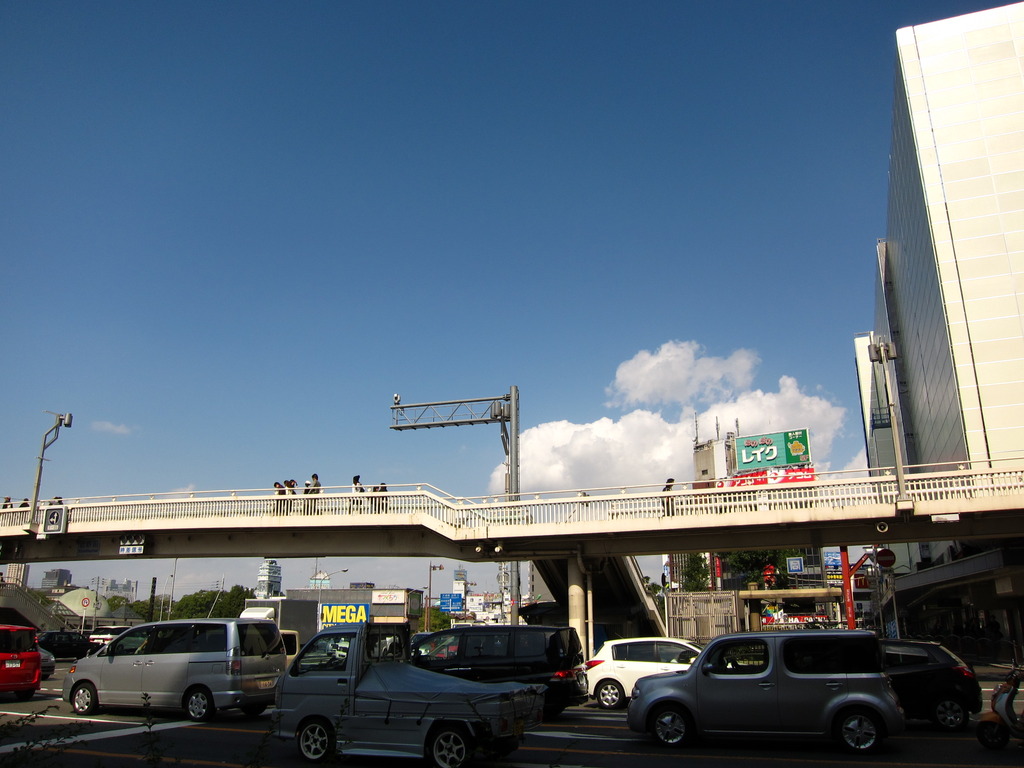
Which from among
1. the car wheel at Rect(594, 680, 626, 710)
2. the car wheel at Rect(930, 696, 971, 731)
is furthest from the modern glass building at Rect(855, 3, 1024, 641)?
the car wheel at Rect(594, 680, 626, 710)

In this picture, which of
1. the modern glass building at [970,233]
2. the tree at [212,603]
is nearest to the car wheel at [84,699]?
the modern glass building at [970,233]

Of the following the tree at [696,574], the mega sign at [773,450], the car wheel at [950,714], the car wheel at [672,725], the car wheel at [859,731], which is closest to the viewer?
the car wheel at [859,731]

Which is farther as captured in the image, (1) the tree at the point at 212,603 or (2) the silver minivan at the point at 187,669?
(1) the tree at the point at 212,603

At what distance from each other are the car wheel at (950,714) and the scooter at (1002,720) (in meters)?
2.23

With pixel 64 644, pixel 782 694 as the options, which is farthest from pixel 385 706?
pixel 64 644

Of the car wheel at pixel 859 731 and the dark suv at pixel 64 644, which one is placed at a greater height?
the dark suv at pixel 64 644

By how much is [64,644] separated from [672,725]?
3169 cm

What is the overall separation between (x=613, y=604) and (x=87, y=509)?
22275 millimetres

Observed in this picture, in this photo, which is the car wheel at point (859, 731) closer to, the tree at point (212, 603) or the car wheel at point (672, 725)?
the car wheel at point (672, 725)

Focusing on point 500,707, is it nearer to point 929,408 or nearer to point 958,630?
point 958,630

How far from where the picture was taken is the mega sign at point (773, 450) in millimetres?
73688

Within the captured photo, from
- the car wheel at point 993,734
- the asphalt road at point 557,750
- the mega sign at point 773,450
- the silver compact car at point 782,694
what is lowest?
the asphalt road at point 557,750

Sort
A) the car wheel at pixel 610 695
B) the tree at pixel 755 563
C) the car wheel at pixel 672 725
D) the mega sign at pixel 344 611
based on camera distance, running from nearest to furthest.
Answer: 1. the car wheel at pixel 672 725
2. the car wheel at pixel 610 695
3. the mega sign at pixel 344 611
4. the tree at pixel 755 563

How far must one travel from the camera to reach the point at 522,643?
47.8 feet
